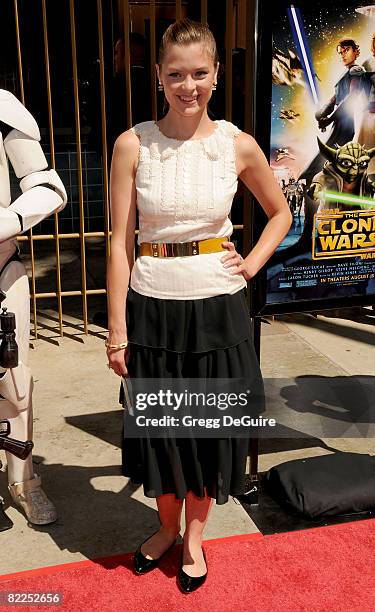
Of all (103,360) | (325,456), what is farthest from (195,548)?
(103,360)

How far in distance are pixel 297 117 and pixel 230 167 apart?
603 millimetres

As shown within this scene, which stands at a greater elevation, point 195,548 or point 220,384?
point 220,384

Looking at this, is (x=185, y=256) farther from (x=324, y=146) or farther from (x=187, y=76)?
(x=324, y=146)

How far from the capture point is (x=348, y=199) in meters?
2.83

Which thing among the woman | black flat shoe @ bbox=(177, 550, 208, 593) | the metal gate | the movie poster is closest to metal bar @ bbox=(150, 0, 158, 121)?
the metal gate

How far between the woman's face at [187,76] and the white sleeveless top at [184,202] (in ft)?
0.38

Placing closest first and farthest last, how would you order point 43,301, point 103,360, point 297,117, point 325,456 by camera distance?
point 297,117
point 325,456
point 103,360
point 43,301

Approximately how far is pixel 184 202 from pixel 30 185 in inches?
29.9

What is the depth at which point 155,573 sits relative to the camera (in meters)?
2.53

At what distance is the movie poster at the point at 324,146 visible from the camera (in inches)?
103

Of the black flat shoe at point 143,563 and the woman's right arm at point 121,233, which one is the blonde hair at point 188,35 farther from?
the black flat shoe at point 143,563

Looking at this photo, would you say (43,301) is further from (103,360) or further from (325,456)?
(325,456)

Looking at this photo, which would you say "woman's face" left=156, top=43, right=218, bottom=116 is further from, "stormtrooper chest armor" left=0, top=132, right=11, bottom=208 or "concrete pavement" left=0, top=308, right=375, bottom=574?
"concrete pavement" left=0, top=308, right=375, bottom=574

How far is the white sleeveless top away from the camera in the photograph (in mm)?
2143
